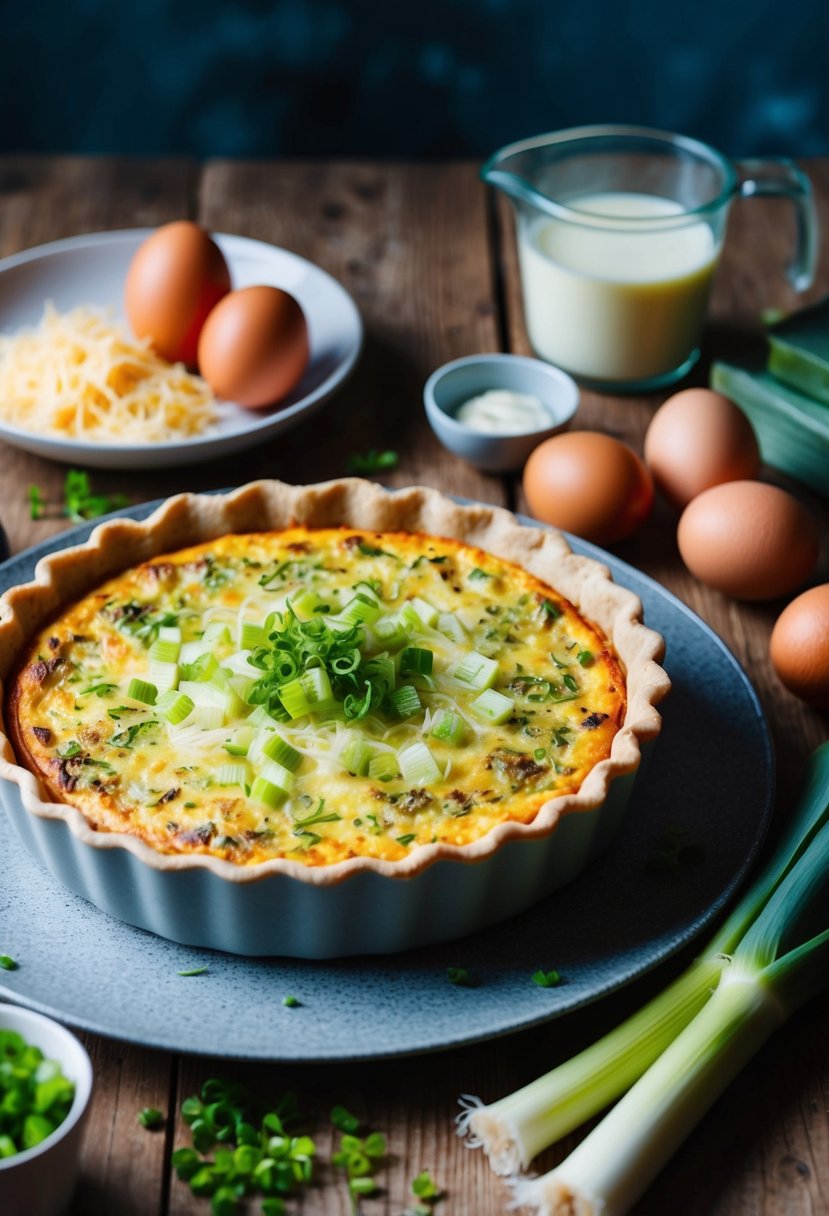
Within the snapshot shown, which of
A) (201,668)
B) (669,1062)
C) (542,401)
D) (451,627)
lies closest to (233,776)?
(201,668)

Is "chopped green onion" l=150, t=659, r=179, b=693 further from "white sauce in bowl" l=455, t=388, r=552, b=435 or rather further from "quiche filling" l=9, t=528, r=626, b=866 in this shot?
"white sauce in bowl" l=455, t=388, r=552, b=435

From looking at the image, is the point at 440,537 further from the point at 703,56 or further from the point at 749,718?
the point at 703,56

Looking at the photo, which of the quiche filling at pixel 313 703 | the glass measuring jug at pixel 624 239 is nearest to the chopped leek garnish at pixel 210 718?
the quiche filling at pixel 313 703

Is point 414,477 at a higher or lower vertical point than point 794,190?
lower

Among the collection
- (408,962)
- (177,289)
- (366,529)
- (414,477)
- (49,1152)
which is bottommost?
(414,477)

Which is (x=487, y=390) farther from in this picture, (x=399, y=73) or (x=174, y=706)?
(x=399, y=73)

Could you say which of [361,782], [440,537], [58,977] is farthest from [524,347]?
[58,977]

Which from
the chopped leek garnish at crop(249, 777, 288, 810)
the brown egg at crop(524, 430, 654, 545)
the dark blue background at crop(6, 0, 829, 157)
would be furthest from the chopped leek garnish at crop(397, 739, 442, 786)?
the dark blue background at crop(6, 0, 829, 157)
